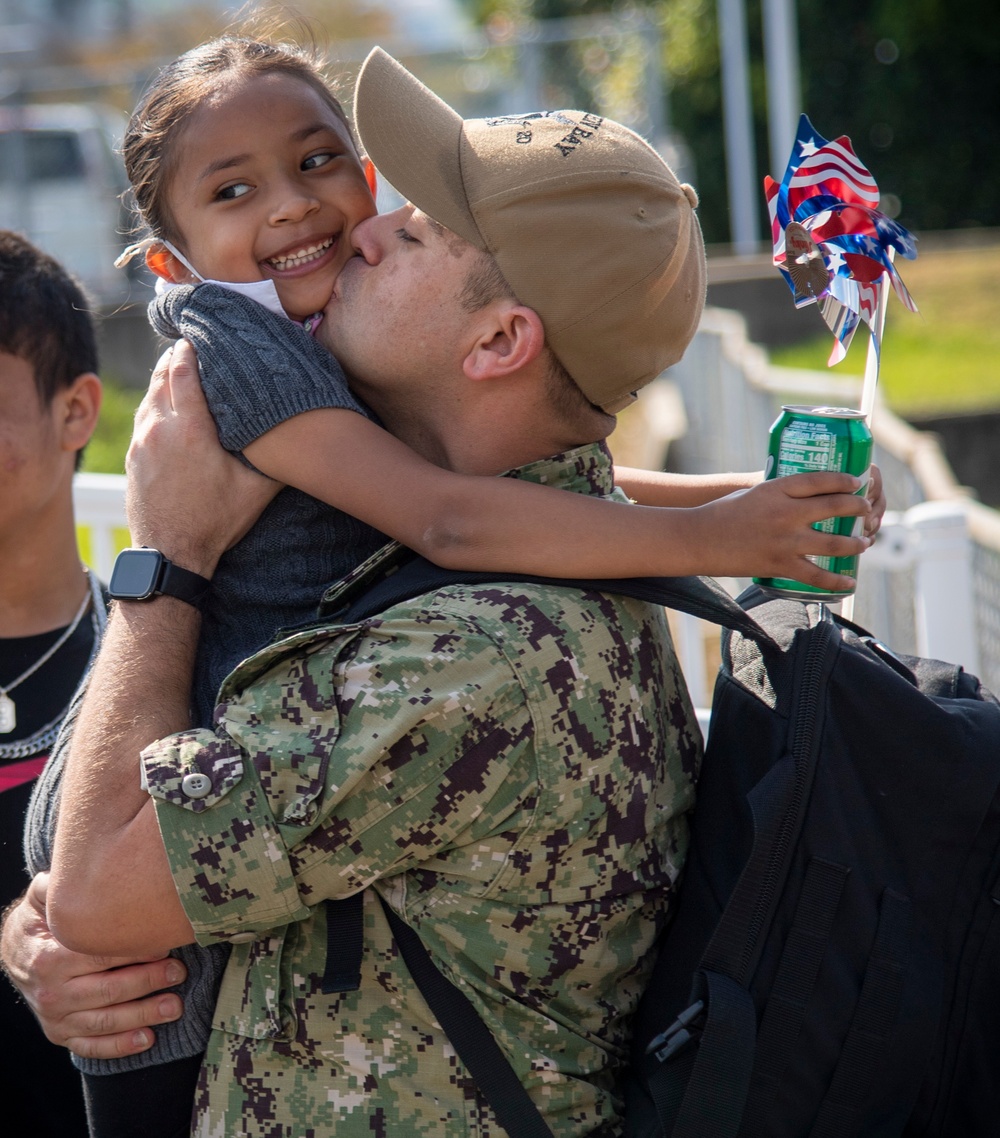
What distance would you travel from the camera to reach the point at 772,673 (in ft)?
7.00

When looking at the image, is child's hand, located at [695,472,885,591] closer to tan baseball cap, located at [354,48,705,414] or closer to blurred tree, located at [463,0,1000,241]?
tan baseball cap, located at [354,48,705,414]

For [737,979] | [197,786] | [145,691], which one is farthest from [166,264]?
[737,979]

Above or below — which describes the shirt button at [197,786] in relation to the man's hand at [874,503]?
below

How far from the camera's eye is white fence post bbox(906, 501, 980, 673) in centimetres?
401

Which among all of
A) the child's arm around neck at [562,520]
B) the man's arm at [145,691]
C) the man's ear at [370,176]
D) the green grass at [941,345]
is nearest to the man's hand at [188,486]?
the man's arm at [145,691]

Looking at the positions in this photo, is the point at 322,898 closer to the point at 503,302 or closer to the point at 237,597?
the point at 237,597

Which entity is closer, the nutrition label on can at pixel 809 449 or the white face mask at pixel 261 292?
the nutrition label on can at pixel 809 449

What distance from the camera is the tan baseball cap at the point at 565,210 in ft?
7.07

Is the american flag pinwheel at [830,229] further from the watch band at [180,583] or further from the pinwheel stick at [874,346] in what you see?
the watch band at [180,583]

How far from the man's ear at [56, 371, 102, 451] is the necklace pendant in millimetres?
617

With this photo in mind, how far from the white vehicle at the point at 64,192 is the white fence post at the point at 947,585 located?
12.5m

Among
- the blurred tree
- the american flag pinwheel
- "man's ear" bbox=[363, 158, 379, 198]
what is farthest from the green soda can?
the blurred tree

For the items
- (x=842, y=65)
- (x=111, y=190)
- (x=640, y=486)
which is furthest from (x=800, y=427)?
(x=842, y=65)

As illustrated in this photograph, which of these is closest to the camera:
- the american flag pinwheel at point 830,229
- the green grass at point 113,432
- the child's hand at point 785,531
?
the child's hand at point 785,531
